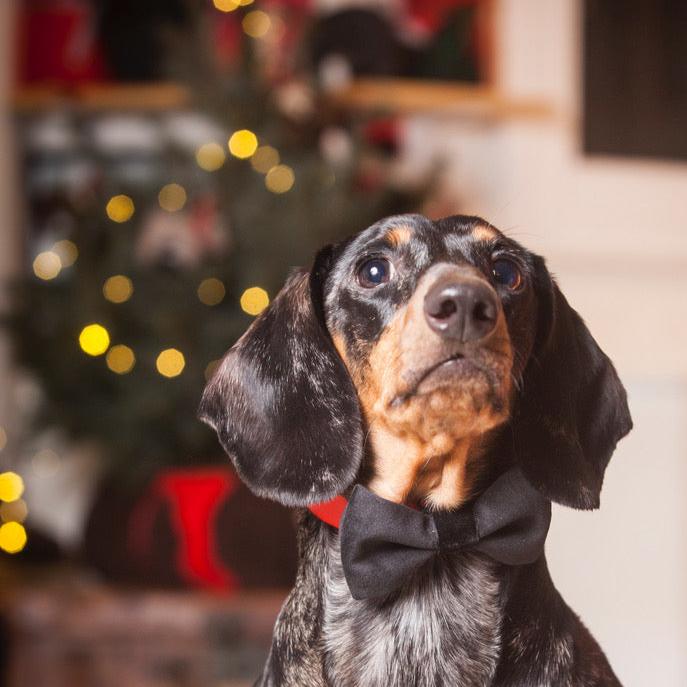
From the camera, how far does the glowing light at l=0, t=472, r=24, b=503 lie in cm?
329

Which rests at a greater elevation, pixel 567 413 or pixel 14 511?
pixel 567 413

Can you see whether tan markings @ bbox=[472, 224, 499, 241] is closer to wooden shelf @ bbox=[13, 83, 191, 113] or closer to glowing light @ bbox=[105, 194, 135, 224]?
glowing light @ bbox=[105, 194, 135, 224]

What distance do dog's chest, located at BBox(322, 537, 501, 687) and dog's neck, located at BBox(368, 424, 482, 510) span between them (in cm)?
6

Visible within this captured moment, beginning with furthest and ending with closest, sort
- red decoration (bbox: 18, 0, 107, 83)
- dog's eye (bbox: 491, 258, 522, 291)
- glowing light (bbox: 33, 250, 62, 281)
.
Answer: red decoration (bbox: 18, 0, 107, 83), glowing light (bbox: 33, 250, 62, 281), dog's eye (bbox: 491, 258, 522, 291)

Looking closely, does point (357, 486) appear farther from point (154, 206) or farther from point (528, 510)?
point (154, 206)

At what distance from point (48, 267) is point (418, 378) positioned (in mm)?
2601

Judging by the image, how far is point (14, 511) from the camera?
11.0 ft

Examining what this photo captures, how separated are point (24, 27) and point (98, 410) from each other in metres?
1.79

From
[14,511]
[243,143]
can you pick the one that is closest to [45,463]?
[14,511]

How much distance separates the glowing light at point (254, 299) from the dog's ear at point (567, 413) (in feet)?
6.32

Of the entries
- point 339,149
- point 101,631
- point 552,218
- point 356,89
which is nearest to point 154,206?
point 339,149

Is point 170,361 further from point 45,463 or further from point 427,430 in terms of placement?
point 427,430

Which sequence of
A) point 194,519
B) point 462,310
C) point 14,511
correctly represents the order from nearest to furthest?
point 462,310, point 194,519, point 14,511

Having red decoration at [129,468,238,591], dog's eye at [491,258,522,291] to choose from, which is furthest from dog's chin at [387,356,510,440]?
red decoration at [129,468,238,591]
